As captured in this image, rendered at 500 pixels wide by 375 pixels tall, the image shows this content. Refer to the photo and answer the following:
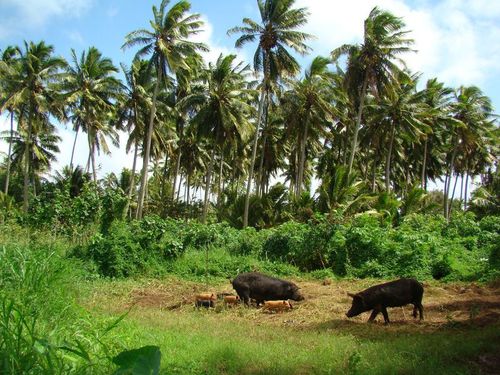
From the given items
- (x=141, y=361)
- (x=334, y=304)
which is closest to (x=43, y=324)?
(x=141, y=361)

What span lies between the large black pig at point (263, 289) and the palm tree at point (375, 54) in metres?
19.8

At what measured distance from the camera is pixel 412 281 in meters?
10.1

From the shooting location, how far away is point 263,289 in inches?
502

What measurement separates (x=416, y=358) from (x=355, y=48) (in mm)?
29071

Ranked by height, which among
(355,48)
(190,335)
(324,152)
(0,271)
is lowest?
(190,335)

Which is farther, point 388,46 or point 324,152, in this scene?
point 324,152

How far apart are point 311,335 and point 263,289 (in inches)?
169

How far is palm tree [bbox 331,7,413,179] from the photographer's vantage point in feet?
105

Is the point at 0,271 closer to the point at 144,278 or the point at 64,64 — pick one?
the point at 144,278

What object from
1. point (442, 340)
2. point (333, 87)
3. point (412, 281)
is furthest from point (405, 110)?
point (442, 340)

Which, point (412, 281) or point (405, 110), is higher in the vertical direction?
point (405, 110)

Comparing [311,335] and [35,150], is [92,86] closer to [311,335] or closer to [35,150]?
[35,150]

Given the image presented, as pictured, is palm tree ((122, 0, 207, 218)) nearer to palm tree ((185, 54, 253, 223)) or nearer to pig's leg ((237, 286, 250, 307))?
palm tree ((185, 54, 253, 223))

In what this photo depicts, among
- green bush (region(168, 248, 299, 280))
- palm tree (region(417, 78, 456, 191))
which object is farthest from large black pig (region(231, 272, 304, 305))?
palm tree (region(417, 78, 456, 191))
